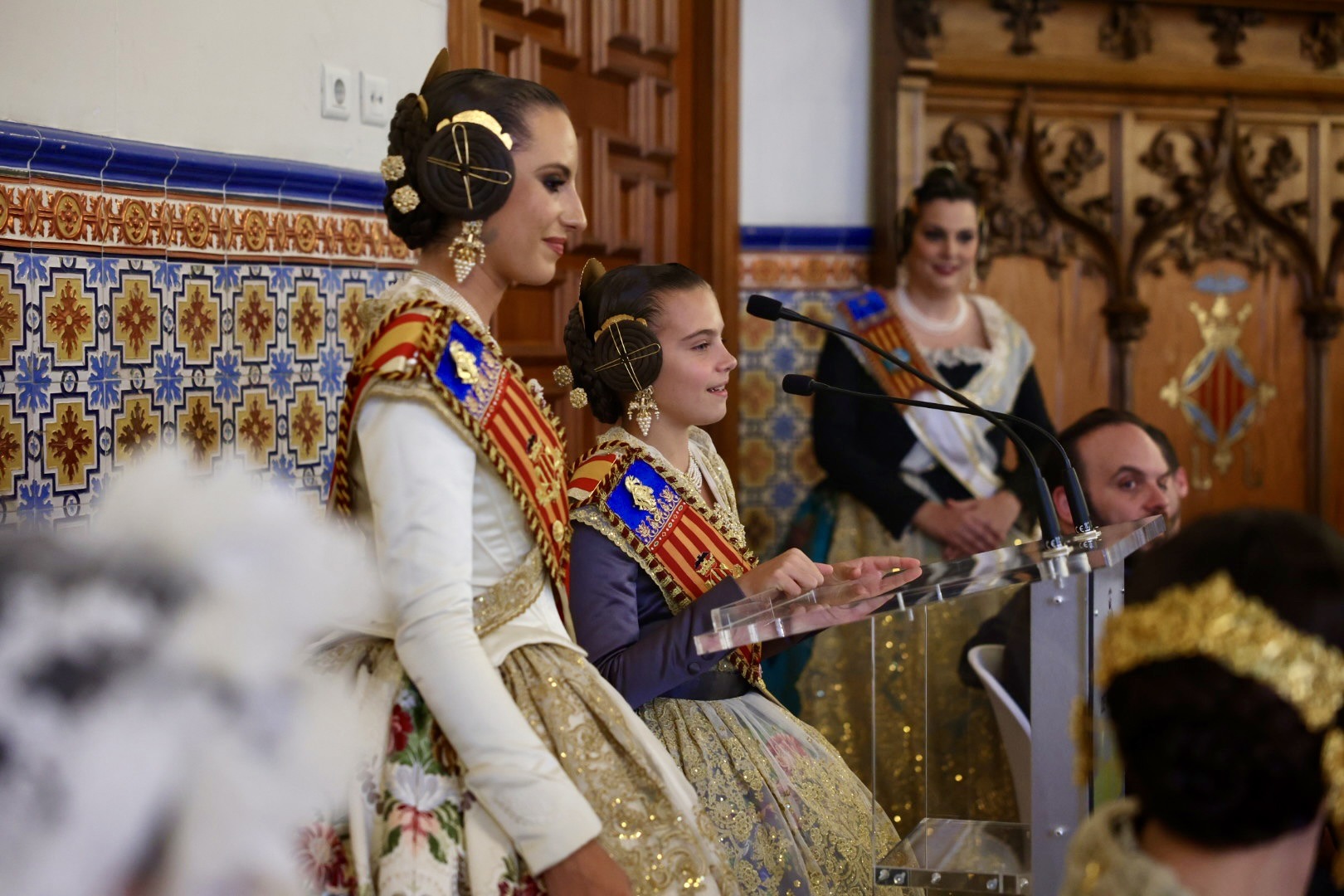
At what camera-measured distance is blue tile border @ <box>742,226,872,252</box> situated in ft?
12.4

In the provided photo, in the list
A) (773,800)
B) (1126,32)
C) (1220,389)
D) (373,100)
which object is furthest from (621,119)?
(773,800)

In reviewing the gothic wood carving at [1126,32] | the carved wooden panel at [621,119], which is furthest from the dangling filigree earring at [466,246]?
the gothic wood carving at [1126,32]

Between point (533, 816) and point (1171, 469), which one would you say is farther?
point (1171, 469)

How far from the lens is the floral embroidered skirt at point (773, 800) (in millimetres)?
1587

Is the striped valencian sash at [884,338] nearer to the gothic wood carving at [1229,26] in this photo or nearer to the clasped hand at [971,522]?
the clasped hand at [971,522]

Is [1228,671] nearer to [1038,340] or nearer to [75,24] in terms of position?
[75,24]

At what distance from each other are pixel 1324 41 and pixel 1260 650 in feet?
12.4

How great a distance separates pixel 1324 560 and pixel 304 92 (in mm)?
1669

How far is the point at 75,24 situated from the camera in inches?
65.4

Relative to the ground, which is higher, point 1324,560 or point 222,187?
point 222,187

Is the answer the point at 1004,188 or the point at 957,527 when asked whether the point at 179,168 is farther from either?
the point at 1004,188

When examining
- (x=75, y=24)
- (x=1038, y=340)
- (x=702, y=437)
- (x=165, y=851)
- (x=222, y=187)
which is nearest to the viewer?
(x=165, y=851)

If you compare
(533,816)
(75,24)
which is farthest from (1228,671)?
(75,24)

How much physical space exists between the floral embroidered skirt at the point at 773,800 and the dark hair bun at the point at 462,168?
66 cm
